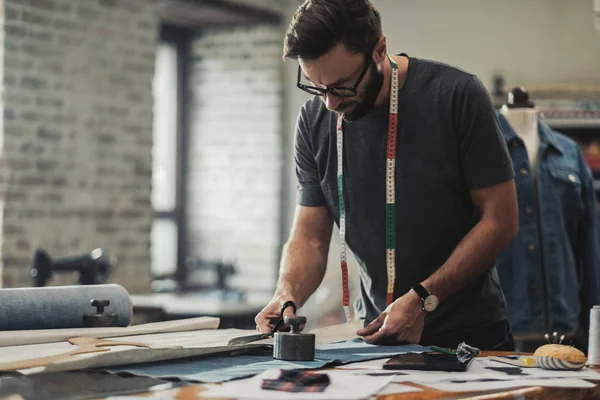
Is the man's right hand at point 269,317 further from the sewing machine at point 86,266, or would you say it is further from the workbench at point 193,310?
the workbench at point 193,310

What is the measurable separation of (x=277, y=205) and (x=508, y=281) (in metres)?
4.46

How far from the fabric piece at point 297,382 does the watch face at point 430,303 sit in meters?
0.66

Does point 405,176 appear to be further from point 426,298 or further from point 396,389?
point 396,389

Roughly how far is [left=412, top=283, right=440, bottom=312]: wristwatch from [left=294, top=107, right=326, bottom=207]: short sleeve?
0.55 meters

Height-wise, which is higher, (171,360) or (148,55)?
(148,55)

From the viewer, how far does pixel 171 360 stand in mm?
1976

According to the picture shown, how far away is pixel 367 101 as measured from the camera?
2514 millimetres

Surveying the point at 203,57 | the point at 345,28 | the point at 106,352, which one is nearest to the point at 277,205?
the point at 203,57

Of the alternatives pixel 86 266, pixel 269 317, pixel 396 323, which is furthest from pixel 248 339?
pixel 86 266

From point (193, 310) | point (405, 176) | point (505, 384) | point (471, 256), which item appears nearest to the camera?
point (505, 384)

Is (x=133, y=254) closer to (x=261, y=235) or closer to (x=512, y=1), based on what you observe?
(x=261, y=235)

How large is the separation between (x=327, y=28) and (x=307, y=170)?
1.82 ft

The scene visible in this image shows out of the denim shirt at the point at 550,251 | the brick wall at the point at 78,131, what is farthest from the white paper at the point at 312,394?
the brick wall at the point at 78,131

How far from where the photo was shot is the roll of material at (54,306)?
7.45ft
